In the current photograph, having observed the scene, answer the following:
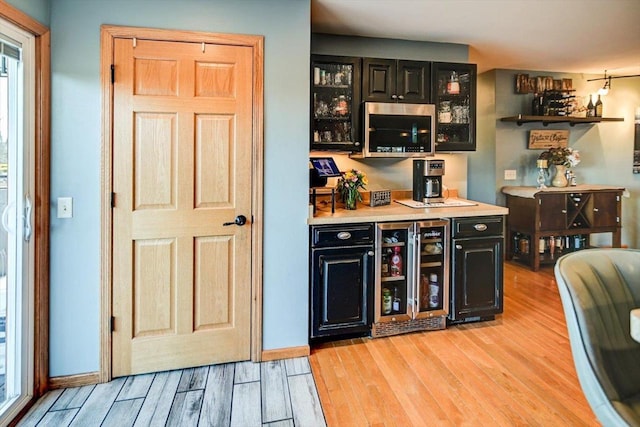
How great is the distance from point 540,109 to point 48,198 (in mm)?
5253

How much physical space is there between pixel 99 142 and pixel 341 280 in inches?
71.2

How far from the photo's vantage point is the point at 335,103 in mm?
3238

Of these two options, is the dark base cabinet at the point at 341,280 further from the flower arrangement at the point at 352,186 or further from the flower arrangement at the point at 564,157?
the flower arrangement at the point at 564,157

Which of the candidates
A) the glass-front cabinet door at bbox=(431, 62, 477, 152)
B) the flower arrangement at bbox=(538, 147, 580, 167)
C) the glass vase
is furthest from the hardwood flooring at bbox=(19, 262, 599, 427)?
the flower arrangement at bbox=(538, 147, 580, 167)

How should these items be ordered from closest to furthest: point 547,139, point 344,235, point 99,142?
point 99,142, point 344,235, point 547,139

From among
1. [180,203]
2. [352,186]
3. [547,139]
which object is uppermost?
[547,139]

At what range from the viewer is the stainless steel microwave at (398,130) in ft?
10.7

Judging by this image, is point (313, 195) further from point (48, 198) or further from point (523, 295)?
point (523, 295)

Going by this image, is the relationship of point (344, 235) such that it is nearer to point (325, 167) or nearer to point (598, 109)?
point (325, 167)

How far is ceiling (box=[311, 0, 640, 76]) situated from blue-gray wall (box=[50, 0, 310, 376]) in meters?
0.53

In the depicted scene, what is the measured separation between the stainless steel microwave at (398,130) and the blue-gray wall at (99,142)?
30.8 inches

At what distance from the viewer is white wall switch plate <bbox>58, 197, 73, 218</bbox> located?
90.7 inches

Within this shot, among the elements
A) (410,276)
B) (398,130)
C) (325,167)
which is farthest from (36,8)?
(410,276)

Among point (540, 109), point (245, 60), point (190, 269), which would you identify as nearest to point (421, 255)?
point (190, 269)
